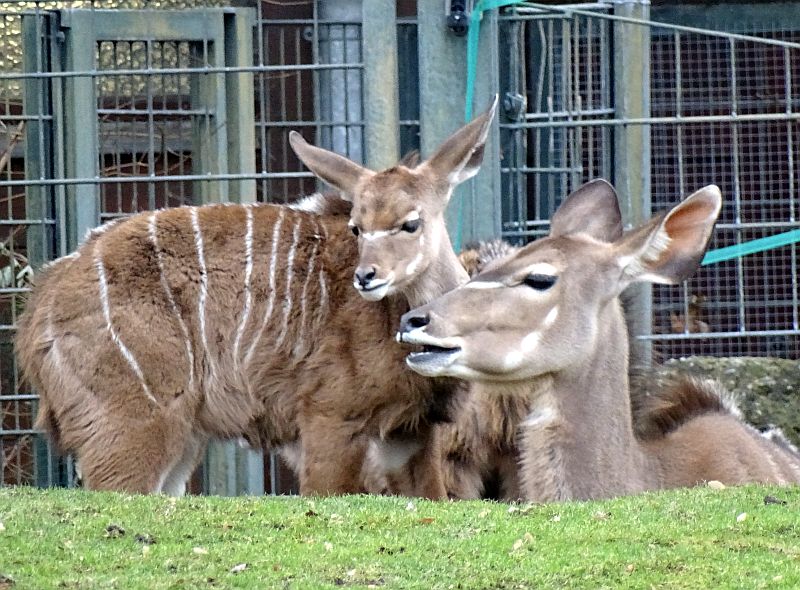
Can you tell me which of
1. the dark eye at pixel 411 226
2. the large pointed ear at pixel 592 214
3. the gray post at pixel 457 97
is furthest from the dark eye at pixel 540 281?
the gray post at pixel 457 97

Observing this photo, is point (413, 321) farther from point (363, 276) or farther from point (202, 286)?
point (202, 286)

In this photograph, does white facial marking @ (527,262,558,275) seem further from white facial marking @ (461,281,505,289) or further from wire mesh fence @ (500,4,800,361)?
wire mesh fence @ (500,4,800,361)

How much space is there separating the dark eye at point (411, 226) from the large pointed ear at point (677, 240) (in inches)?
45.5

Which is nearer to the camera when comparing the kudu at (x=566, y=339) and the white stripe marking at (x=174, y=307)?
the kudu at (x=566, y=339)

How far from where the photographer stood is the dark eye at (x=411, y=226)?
6316mm

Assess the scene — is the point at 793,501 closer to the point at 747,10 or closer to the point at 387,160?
the point at 387,160

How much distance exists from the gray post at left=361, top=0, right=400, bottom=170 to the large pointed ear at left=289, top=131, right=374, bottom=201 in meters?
0.69

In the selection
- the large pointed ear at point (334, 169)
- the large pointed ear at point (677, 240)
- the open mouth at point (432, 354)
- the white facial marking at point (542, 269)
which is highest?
the large pointed ear at point (334, 169)

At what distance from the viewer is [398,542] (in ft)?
14.3

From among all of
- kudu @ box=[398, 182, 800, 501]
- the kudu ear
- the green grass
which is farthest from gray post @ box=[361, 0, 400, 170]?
the green grass

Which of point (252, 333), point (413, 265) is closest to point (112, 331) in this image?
point (252, 333)

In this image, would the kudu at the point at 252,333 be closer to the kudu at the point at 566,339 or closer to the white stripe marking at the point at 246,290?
the white stripe marking at the point at 246,290

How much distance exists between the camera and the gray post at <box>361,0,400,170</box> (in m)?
7.39

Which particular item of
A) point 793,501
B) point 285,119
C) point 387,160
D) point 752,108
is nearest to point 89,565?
point 793,501
